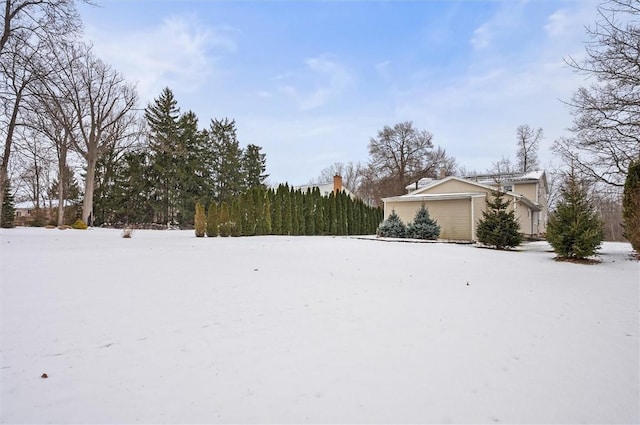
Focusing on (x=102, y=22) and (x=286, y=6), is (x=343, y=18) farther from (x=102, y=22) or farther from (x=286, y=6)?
(x=102, y=22)

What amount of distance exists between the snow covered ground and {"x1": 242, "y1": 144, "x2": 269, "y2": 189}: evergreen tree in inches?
1259

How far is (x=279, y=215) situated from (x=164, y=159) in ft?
55.7

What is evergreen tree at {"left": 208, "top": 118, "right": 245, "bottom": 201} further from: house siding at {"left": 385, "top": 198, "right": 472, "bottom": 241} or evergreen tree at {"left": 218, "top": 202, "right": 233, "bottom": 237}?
house siding at {"left": 385, "top": 198, "right": 472, "bottom": 241}

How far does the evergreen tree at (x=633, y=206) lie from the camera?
32.9 ft

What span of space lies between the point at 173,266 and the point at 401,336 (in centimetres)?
526

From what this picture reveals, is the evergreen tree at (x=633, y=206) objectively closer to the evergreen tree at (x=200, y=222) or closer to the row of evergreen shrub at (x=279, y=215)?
the row of evergreen shrub at (x=279, y=215)

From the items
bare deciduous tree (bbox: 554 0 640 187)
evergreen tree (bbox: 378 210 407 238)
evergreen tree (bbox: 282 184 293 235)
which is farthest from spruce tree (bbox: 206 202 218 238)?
bare deciduous tree (bbox: 554 0 640 187)

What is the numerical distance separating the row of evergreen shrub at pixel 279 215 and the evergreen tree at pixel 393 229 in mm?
4052

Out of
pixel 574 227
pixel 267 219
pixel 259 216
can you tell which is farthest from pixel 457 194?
pixel 259 216

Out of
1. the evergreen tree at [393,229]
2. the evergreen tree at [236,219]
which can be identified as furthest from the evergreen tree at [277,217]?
the evergreen tree at [393,229]

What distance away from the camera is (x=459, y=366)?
2.91 meters

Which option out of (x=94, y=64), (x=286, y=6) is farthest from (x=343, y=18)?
(x=94, y=64)

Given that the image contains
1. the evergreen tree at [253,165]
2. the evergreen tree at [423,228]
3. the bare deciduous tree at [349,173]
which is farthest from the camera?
the bare deciduous tree at [349,173]

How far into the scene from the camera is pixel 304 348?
323 centimetres
